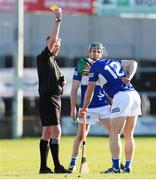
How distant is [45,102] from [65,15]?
21.1 metres

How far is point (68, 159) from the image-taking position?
18.3 metres

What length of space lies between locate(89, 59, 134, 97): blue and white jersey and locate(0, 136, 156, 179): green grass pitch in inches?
53.6

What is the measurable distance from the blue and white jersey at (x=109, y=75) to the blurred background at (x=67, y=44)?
15.1 metres

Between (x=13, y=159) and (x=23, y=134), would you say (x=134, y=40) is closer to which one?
(x=23, y=134)

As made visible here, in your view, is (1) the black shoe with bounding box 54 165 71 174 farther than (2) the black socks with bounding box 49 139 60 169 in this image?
No

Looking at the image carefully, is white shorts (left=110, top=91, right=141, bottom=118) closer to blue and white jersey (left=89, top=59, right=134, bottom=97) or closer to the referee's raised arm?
blue and white jersey (left=89, top=59, right=134, bottom=97)

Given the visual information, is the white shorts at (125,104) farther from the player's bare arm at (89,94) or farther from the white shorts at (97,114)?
the white shorts at (97,114)

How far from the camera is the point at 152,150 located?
69.1 ft

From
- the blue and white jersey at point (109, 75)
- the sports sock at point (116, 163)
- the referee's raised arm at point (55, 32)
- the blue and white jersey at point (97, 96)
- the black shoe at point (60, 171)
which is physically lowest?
the black shoe at point (60, 171)

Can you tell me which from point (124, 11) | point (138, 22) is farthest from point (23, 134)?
point (138, 22)

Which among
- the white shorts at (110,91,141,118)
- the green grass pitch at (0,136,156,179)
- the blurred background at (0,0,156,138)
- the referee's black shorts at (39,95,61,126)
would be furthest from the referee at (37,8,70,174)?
the blurred background at (0,0,156,138)

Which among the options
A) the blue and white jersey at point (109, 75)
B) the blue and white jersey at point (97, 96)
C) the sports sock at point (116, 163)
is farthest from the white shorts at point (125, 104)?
the blue and white jersey at point (97, 96)

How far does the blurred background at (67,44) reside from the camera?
95.1ft

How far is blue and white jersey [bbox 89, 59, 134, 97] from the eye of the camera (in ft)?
44.1
